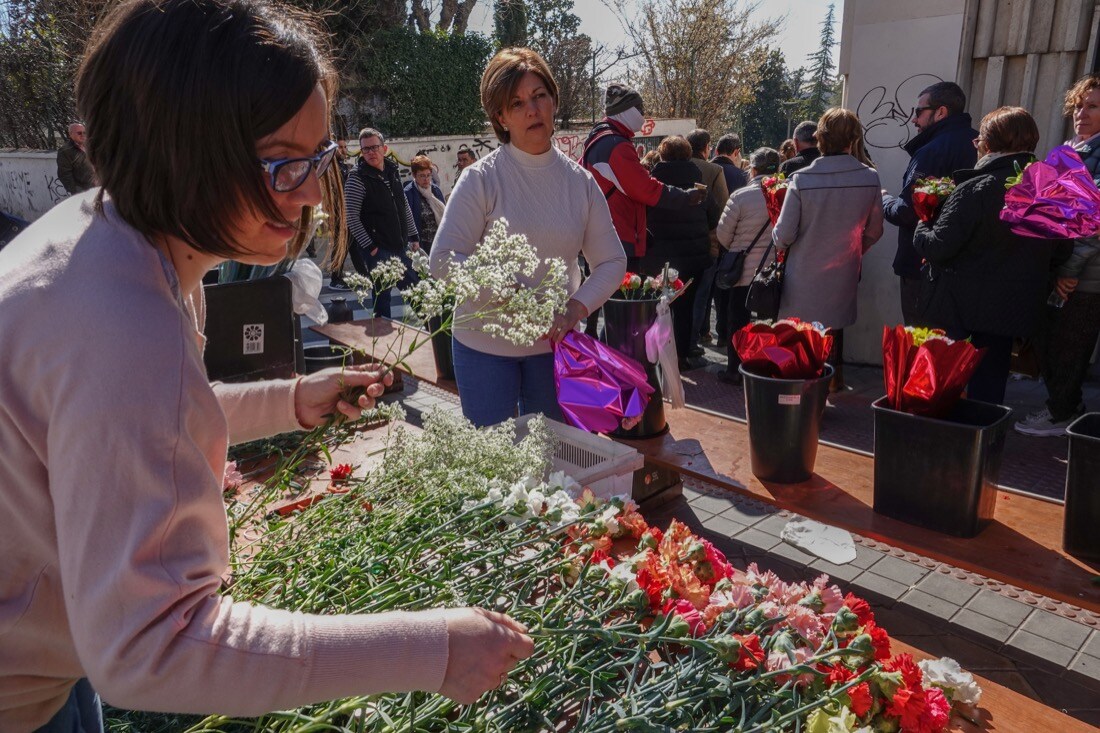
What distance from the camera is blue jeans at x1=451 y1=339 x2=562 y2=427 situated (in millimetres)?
2533

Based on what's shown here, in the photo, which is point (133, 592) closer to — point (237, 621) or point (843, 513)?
point (237, 621)

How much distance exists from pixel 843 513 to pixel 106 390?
6.88 feet

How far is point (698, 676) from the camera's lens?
3.57 feet

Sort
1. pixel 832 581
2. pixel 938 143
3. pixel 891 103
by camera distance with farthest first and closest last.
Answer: pixel 891 103 < pixel 938 143 < pixel 832 581

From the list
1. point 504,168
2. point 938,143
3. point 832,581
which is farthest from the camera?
point 938,143

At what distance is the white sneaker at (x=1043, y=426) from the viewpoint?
14.9ft

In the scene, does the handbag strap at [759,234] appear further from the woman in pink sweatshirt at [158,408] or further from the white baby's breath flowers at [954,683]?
the woman in pink sweatshirt at [158,408]

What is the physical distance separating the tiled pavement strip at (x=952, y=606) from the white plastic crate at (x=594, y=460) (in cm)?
102

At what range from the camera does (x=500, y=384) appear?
2.54m

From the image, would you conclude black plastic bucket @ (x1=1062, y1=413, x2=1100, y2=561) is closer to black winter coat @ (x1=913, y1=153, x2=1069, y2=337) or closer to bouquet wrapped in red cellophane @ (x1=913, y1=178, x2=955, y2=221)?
black winter coat @ (x1=913, y1=153, x2=1069, y2=337)

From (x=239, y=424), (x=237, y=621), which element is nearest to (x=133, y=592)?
(x=237, y=621)

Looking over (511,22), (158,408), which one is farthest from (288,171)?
(511,22)

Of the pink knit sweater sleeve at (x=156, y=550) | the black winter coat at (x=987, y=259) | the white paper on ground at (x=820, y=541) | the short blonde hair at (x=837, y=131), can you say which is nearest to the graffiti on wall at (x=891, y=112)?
the short blonde hair at (x=837, y=131)

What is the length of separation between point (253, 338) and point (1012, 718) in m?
3.17
